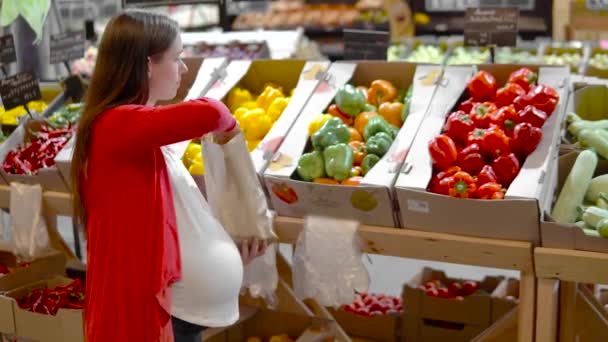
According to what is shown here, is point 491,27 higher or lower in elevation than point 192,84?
higher

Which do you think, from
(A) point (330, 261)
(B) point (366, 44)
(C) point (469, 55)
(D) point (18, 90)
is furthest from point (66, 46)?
(C) point (469, 55)

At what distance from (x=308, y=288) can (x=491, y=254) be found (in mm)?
649

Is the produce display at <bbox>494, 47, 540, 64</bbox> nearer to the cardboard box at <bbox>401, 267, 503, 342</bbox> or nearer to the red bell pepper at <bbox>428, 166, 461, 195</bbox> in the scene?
the cardboard box at <bbox>401, 267, 503, 342</bbox>

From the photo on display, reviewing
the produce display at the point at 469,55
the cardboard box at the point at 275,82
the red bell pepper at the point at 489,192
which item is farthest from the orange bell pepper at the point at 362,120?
the produce display at the point at 469,55

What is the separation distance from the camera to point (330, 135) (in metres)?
2.83

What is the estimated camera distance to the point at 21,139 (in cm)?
353

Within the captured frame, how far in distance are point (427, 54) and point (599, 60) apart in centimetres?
114

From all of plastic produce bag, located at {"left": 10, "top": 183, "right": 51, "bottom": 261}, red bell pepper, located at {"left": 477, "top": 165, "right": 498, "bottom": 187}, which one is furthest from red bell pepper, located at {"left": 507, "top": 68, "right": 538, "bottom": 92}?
plastic produce bag, located at {"left": 10, "top": 183, "right": 51, "bottom": 261}

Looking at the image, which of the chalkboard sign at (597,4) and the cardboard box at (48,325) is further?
the chalkboard sign at (597,4)

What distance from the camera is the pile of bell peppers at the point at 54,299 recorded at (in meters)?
3.05

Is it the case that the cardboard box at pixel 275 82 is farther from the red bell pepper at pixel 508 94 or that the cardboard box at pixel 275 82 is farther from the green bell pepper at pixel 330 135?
the red bell pepper at pixel 508 94

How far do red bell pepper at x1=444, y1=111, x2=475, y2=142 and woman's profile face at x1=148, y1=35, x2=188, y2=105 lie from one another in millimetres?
1101

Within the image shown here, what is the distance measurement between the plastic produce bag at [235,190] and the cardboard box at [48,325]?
878 millimetres

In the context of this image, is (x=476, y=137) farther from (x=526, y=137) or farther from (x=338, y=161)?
(x=338, y=161)
